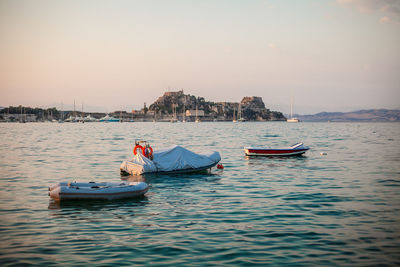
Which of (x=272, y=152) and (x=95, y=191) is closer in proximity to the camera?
(x=95, y=191)

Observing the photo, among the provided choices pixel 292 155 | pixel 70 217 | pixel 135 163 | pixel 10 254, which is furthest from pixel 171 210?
pixel 292 155

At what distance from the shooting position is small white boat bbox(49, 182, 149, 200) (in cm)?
1994

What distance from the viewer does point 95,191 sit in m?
20.1

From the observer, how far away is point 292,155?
46.4 m

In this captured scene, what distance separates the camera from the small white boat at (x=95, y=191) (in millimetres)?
19938

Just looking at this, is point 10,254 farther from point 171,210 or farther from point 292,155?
point 292,155

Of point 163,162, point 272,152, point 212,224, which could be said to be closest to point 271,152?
point 272,152

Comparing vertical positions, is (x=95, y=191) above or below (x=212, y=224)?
above

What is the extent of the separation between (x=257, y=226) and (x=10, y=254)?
9.55 m

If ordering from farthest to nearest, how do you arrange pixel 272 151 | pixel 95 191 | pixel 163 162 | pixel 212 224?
pixel 272 151, pixel 163 162, pixel 95 191, pixel 212 224

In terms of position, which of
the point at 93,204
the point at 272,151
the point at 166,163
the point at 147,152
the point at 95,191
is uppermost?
the point at 147,152

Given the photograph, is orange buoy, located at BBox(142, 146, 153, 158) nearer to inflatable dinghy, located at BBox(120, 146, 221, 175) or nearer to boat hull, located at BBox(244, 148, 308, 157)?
inflatable dinghy, located at BBox(120, 146, 221, 175)

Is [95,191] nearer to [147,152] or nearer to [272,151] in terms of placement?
[147,152]

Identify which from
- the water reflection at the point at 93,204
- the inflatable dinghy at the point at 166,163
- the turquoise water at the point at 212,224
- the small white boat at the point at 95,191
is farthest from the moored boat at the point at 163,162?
the water reflection at the point at 93,204
